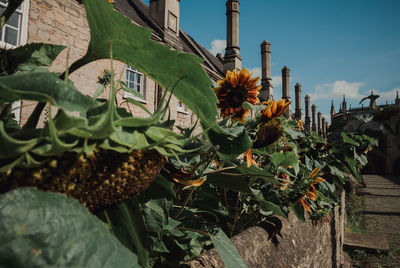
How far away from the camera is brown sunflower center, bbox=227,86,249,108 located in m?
1.04

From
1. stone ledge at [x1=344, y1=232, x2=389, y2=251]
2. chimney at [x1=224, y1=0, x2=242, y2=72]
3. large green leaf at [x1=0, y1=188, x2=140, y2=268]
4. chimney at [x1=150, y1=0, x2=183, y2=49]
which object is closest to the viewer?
large green leaf at [x1=0, y1=188, x2=140, y2=268]

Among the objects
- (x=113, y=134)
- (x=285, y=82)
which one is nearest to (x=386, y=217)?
(x=113, y=134)

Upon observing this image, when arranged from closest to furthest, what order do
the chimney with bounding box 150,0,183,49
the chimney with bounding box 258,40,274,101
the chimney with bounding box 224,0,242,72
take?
the chimney with bounding box 150,0,183,49 < the chimney with bounding box 224,0,242,72 < the chimney with bounding box 258,40,274,101

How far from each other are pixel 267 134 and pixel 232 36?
1595cm

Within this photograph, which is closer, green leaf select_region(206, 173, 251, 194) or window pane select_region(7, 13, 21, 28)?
green leaf select_region(206, 173, 251, 194)

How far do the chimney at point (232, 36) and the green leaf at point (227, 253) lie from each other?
50.1 ft

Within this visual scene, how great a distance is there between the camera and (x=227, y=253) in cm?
68

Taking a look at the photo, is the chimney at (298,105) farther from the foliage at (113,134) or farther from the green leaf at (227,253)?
the foliage at (113,134)

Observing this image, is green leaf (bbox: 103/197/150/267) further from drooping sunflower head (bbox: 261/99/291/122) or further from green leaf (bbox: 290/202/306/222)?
green leaf (bbox: 290/202/306/222)

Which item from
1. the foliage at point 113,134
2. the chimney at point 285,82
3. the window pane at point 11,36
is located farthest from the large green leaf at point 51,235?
the chimney at point 285,82

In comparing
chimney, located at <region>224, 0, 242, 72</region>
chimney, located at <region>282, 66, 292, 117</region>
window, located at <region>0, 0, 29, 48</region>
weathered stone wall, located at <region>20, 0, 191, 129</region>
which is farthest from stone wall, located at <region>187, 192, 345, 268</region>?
chimney, located at <region>282, 66, 292, 117</region>

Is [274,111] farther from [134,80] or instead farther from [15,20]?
[134,80]

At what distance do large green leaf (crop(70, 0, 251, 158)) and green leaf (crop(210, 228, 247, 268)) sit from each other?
1.03 ft

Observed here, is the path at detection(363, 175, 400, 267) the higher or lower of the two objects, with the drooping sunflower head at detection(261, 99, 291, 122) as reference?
lower
